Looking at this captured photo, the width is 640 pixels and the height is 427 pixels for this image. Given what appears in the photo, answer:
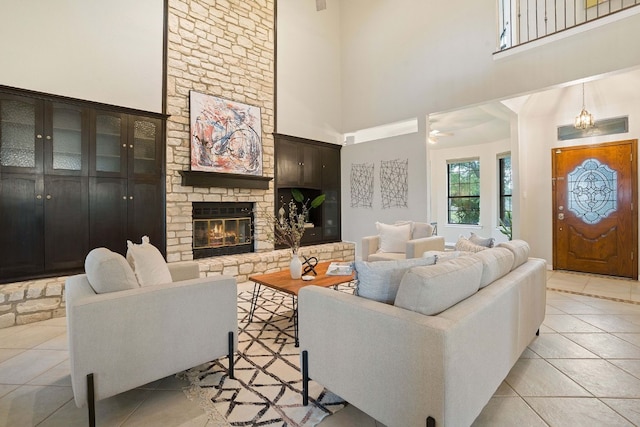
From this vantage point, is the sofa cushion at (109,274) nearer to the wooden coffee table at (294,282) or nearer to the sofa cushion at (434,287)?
the wooden coffee table at (294,282)

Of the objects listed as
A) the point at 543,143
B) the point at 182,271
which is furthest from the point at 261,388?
the point at 543,143

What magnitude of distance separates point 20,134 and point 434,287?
14.6 ft

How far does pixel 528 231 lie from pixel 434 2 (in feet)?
14.2

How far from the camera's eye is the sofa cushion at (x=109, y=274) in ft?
5.78

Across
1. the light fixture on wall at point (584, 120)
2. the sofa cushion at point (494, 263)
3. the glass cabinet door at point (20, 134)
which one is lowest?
the sofa cushion at point (494, 263)

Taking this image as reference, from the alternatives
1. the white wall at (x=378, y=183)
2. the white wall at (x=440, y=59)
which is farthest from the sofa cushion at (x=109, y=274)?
the white wall at (x=440, y=59)

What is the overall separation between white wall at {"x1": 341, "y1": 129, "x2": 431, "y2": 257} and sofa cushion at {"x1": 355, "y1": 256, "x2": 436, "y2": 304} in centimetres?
393

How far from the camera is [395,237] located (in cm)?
464

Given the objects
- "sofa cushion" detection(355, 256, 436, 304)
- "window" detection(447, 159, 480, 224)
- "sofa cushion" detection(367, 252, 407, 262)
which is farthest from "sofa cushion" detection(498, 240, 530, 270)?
"window" detection(447, 159, 480, 224)

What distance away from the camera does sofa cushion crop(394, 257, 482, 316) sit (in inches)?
→ 55.5

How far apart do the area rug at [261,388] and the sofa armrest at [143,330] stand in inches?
9.2

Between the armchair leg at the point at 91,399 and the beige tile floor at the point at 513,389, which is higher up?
the armchair leg at the point at 91,399

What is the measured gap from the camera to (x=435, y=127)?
6.57 meters

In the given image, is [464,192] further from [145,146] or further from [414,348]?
A: [414,348]
